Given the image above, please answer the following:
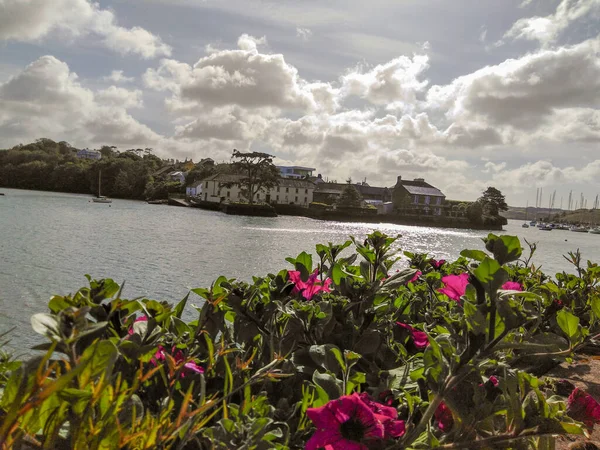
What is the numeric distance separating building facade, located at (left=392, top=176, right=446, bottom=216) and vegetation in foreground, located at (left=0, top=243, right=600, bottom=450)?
84.7 metres

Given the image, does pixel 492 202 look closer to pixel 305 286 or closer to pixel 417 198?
pixel 417 198

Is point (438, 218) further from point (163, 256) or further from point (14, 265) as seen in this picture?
point (14, 265)

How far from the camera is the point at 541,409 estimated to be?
87cm

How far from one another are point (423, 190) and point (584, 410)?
93.1 metres

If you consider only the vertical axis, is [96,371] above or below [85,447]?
above

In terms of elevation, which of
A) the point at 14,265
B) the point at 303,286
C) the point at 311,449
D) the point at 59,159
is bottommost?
the point at 14,265

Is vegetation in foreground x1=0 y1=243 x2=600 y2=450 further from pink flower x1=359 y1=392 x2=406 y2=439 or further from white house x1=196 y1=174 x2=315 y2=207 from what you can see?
white house x1=196 y1=174 x2=315 y2=207

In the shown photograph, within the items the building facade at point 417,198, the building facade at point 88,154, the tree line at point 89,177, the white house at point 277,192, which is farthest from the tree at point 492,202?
the building facade at point 88,154

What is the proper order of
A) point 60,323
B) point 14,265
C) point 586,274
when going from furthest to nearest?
point 14,265, point 586,274, point 60,323

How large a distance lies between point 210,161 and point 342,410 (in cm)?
12340

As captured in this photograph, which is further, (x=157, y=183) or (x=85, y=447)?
(x=157, y=183)

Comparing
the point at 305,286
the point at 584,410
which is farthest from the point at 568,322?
the point at 305,286

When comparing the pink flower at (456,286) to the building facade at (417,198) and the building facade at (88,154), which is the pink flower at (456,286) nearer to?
the building facade at (417,198)

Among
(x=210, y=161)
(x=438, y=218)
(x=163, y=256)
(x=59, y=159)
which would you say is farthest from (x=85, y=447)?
(x=59, y=159)
